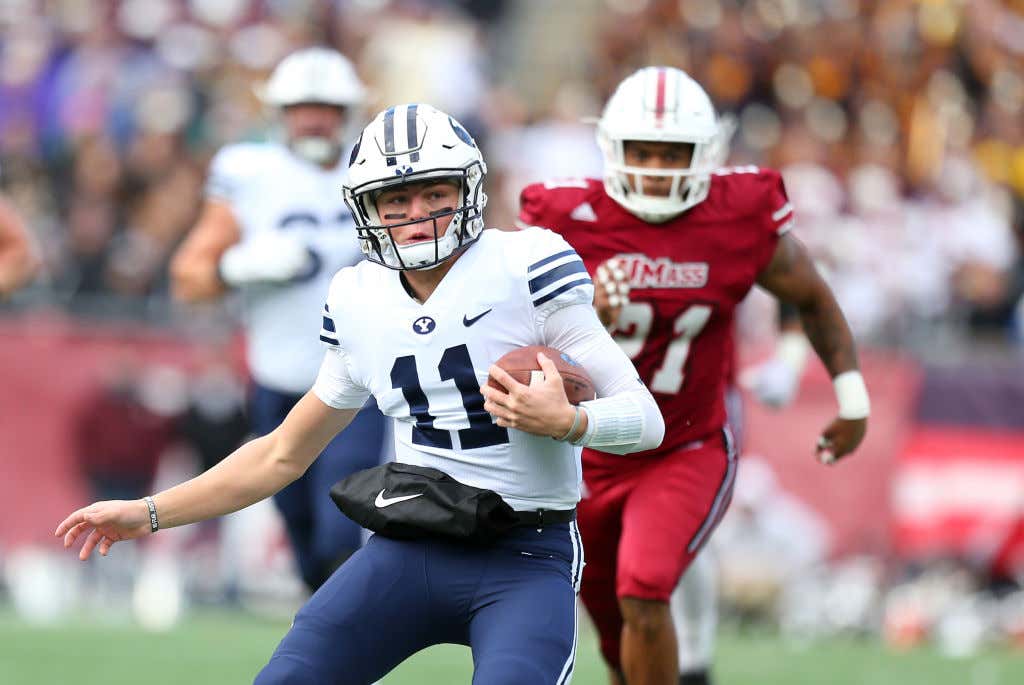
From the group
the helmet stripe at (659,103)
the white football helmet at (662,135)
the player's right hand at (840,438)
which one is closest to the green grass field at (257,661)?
the player's right hand at (840,438)

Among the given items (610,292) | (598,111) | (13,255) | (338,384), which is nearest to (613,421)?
(338,384)

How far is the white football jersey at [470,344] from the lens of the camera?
4.18 metres

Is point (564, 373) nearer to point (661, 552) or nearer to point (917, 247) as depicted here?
point (661, 552)

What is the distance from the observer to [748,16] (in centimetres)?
1273

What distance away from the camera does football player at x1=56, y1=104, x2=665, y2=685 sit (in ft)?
13.5

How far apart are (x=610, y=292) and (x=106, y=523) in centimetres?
180

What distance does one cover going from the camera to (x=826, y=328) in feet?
18.7

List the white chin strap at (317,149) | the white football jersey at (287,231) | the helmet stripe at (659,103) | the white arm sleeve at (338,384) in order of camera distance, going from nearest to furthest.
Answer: the white arm sleeve at (338,384)
the helmet stripe at (659,103)
the white football jersey at (287,231)
the white chin strap at (317,149)

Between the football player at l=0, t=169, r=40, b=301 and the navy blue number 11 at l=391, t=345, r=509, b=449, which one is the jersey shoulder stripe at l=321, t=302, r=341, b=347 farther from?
the football player at l=0, t=169, r=40, b=301

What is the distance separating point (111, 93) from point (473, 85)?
8.63 ft

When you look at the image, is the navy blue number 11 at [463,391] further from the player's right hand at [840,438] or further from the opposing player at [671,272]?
the player's right hand at [840,438]

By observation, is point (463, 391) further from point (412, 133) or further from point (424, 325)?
point (412, 133)

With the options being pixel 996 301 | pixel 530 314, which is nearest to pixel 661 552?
pixel 530 314

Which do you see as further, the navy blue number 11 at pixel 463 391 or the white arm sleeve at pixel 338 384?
the white arm sleeve at pixel 338 384
